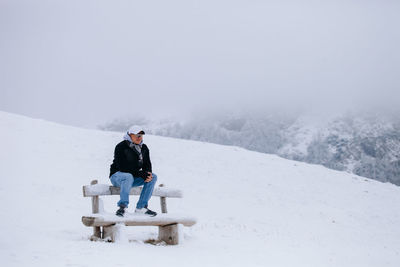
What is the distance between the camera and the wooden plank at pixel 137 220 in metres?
8.70

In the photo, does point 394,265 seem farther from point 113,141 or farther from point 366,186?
point 113,141

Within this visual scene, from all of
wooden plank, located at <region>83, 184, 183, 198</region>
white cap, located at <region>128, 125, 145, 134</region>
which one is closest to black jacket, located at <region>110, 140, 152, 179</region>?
white cap, located at <region>128, 125, 145, 134</region>

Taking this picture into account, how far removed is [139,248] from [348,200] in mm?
18645

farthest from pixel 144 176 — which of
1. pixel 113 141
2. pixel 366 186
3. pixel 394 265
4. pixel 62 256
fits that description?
pixel 366 186

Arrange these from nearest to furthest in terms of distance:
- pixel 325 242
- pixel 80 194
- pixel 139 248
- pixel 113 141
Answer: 1. pixel 139 248
2. pixel 325 242
3. pixel 80 194
4. pixel 113 141

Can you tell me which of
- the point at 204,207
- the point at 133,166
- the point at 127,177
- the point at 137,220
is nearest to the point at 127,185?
the point at 127,177

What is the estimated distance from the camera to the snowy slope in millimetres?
8688

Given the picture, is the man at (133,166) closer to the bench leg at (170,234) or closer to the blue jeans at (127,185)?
the blue jeans at (127,185)

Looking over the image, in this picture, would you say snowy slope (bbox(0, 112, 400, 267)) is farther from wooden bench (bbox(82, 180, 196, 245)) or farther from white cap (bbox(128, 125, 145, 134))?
white cap (bbox(128, 125, 145, 134))

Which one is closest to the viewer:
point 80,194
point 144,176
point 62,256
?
point 62,256

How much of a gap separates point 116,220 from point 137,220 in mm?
519

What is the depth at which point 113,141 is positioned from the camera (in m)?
28.9

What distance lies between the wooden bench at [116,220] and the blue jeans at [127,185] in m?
0.18

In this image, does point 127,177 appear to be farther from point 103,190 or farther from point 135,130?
point 135,130
